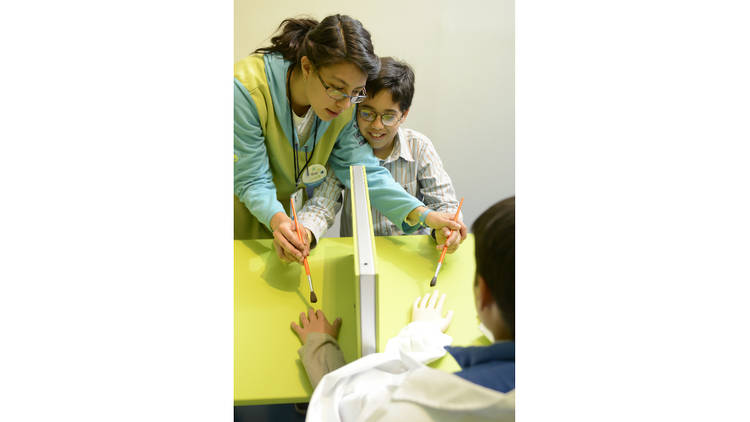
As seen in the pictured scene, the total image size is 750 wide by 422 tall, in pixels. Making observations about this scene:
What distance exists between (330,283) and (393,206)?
0.22m

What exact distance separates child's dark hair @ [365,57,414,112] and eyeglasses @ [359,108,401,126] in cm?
3

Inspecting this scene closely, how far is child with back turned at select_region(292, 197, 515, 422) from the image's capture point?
0.82 meters

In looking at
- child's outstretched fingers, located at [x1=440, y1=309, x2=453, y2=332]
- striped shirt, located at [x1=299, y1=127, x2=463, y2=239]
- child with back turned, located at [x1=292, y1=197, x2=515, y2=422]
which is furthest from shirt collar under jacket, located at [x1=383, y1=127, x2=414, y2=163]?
child's outstretched fingers, located at [x1=440, y1=309, x2=453, y2=332]

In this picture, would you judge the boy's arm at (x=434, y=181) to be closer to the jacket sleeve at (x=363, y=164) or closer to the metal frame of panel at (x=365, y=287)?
the jacket sleeve at (x=363, y=164)

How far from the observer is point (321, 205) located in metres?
1.11

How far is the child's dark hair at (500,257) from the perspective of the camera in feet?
2.88

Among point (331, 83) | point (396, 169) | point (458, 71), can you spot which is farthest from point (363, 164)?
point (458, 71)

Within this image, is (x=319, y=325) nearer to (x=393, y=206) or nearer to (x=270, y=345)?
(x=270, y=345)

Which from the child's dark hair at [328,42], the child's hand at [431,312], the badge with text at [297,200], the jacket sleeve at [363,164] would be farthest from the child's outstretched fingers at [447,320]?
the child's dark hair at [328,42]

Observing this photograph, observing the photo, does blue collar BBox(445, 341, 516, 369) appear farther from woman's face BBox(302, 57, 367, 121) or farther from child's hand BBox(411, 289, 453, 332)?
woman's face BBox(302, 57, 367, 121)

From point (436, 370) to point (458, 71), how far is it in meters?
0.63

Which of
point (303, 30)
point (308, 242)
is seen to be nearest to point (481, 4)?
point (303, 30)

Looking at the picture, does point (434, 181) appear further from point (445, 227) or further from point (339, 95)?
point (339, 95)

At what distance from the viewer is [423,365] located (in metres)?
0.89
